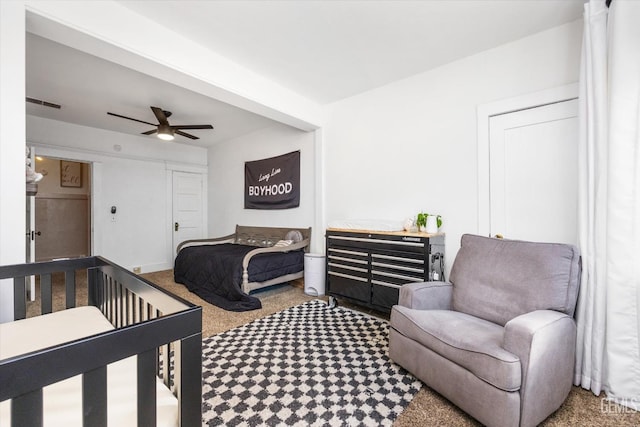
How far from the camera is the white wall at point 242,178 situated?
4.13 m

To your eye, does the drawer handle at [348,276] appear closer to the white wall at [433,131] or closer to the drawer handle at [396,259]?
the drawer handle at [396,259]

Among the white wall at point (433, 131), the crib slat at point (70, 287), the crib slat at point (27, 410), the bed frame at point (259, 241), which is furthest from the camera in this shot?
the bed frame at point (259, 241)

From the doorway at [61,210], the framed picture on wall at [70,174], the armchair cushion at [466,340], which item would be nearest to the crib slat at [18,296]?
the armchair cushion at [466,340]

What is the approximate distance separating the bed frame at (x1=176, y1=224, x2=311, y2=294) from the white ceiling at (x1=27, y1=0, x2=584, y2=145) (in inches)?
77.8

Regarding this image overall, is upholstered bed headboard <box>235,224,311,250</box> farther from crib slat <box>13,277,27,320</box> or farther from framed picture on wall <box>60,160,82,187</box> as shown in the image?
framed picture on wall <box>60,160,82,187</box>

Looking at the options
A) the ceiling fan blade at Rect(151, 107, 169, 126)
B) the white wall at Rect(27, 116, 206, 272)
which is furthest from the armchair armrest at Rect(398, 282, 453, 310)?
the white wall at Rect(27, 116, 206, 272)

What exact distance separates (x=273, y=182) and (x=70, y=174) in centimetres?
504

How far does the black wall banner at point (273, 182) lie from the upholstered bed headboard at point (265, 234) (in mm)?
365

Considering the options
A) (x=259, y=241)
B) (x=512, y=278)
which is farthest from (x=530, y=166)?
(x=259, y=241)

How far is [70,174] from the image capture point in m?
6.19

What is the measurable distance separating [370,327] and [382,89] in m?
2.60

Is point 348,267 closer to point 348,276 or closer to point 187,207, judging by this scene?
point 348,276

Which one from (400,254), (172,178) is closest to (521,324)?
(400,254)

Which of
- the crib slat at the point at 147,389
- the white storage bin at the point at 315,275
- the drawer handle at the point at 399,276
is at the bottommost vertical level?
the white storage bin at the point at 315,275
